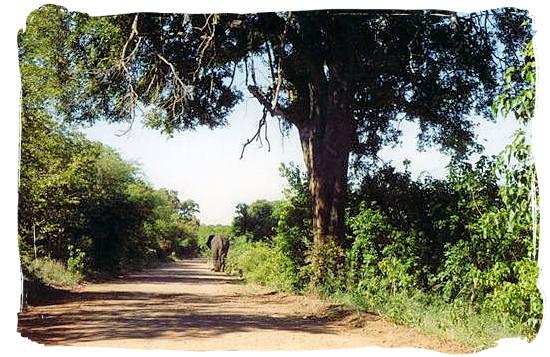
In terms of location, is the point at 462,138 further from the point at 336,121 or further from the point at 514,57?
the point at 336,121

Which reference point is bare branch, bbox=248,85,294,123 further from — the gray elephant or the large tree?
the gray elephant

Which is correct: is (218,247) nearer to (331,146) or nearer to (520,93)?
(331,146)

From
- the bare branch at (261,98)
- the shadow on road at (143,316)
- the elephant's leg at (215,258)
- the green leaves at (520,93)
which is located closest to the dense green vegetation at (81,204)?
the shadow on road at (143,316)

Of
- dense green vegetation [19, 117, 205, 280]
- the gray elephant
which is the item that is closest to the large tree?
Result: dense green vegetation [19, 117, 205, 280]

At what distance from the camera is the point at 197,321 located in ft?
14.8

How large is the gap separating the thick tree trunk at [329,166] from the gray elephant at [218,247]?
2.93 ft

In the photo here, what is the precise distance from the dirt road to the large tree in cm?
128

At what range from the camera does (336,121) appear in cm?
592

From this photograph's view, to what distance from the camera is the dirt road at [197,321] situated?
3922 mm

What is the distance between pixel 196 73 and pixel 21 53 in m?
1.37

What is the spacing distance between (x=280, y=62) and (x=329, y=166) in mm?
1171

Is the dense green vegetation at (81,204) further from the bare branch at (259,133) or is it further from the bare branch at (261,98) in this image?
the bare branch at (261,98)

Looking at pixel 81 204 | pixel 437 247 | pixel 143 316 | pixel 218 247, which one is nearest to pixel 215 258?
pixel 218 247

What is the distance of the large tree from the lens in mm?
4449
